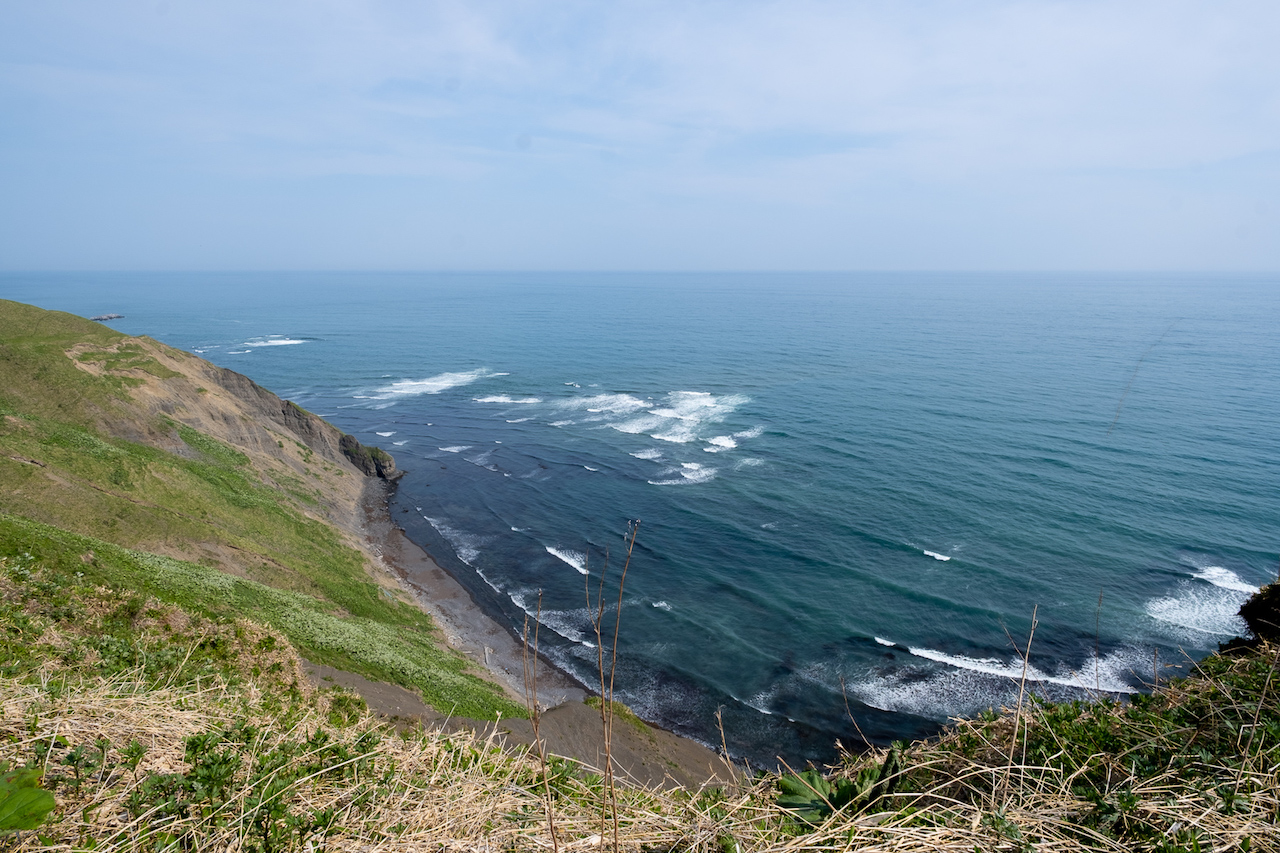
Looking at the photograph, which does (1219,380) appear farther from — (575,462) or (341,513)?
(341,513)

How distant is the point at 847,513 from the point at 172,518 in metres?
36.7

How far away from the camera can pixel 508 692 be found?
87.1ft

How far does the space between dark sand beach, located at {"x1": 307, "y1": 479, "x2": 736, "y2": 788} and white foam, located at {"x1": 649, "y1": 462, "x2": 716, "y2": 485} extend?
17634 millimetres

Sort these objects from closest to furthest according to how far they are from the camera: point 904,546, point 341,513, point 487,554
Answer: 1. point 904,546
2. point 487,554
3. point 341,513

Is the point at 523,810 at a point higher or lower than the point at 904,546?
higher

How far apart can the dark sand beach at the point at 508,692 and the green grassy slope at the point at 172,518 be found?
1.31 meters

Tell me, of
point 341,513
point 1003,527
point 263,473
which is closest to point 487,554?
point 341,513

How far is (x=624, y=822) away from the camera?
173 inches

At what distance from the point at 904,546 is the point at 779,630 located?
36.5 ft

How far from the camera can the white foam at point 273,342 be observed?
121 meters

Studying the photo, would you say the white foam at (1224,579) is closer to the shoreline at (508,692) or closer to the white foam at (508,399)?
the shoreline at (508,692)

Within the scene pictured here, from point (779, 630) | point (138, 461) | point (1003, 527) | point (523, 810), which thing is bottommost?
point (779, 630)

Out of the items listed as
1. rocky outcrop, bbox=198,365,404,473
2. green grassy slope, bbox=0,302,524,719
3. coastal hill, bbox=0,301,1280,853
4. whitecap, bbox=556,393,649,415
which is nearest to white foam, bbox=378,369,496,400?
whitecap, bbox=556,393,649,415

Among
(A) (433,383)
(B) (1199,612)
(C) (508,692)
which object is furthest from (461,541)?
(A) (433,383)
